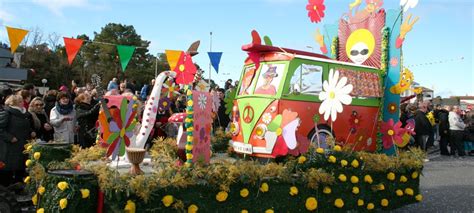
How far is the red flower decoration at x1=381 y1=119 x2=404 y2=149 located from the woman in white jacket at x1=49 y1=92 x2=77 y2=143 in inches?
199

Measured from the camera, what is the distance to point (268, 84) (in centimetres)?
640

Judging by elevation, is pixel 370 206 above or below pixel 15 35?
below

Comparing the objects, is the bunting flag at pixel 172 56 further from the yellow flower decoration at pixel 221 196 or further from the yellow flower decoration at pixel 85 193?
the yellow flower decoration at pixel 85 193

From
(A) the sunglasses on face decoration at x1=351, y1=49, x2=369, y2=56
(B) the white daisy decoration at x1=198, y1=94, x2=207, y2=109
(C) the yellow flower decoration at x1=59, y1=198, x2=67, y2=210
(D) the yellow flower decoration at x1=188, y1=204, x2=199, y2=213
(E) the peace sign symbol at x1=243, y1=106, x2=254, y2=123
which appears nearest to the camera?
(C) the yellow flower decoration at x1=59, y1=198, x2=67, y2=210

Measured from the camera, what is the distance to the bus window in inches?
250

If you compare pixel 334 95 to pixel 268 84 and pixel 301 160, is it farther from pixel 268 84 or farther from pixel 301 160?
pixel 268 84

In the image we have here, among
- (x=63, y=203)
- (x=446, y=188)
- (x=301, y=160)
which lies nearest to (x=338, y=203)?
(x=301, y=160)

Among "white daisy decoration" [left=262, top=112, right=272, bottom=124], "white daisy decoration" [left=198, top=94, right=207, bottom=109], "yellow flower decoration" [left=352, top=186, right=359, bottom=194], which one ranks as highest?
"white daisy decoration" [left=198, top=94, right=207, bottom=109]

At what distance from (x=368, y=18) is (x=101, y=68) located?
3596 centimetres

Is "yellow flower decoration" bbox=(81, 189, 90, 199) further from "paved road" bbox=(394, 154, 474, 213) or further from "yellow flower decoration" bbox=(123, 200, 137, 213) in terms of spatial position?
"paved road" bbox=(394, 154, 474, 213)

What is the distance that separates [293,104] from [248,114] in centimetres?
69

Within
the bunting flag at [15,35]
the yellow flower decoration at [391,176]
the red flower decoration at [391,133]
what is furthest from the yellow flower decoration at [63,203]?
the red flower decoration at [391,133]

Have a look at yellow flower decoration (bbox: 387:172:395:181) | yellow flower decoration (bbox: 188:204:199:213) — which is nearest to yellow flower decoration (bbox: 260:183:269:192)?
yellow flower decoration (bbox: 188:204:199:213)

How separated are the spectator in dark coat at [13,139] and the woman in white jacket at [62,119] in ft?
3.02
